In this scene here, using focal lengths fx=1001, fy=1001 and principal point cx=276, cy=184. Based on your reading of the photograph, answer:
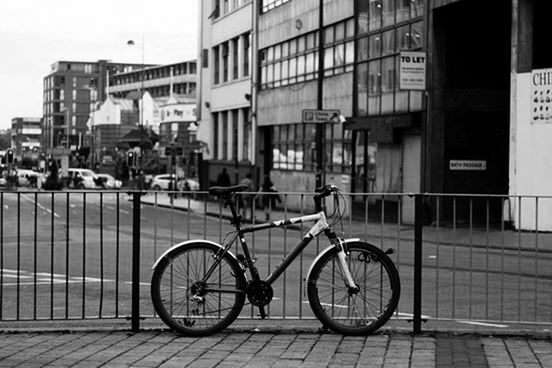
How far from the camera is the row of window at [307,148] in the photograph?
129 ft

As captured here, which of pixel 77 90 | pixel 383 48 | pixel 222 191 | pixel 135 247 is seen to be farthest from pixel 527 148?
pixel 77 90

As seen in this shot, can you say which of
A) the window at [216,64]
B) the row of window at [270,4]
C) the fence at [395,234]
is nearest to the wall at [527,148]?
the fence at [395,234]

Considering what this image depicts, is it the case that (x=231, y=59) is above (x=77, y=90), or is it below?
below

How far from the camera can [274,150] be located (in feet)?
163

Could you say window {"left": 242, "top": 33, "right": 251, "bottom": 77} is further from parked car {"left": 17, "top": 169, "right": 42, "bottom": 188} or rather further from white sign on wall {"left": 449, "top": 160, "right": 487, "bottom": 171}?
parked car {"left": 17, "top": 169, "right": 42, "bottom": 188}

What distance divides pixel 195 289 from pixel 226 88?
166 feet

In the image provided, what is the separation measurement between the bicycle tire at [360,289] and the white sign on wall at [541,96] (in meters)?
19.9

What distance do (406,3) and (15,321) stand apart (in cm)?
2598

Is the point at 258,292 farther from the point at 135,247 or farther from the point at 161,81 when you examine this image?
the point at 161,81

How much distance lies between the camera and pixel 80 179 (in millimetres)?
80688

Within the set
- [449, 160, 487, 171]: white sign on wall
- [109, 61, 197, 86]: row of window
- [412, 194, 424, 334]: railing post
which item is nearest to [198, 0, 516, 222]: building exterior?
[449, 160, 487, 171]: white sign on wall

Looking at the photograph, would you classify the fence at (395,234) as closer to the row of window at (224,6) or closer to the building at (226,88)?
the building at (226,88)

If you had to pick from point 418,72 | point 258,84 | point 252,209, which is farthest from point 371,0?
point 252,209

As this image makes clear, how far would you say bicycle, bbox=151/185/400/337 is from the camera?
8016 mm
